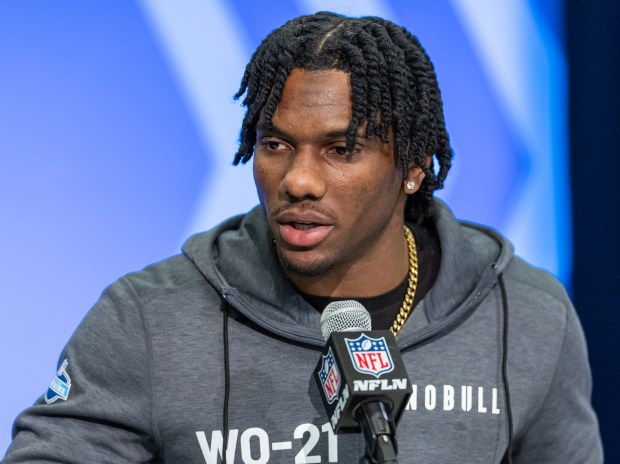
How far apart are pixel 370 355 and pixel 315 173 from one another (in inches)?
19.1

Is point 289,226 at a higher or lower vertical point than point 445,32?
lower

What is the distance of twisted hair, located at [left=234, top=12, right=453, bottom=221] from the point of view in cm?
148

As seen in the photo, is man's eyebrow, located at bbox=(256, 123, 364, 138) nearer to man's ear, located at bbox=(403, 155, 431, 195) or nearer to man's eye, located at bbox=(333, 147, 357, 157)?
man's eye, located at bbox=(333, 147, 357, 157)

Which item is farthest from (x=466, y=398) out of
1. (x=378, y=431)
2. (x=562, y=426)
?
(x=378, y=431)

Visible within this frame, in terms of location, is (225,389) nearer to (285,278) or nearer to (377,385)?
(285,278)

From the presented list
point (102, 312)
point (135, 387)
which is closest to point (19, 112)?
point (102, 312)

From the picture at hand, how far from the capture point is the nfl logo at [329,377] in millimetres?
1028

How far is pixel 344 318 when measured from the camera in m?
1.14

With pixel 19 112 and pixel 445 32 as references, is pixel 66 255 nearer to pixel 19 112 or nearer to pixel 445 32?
pixel 19 112

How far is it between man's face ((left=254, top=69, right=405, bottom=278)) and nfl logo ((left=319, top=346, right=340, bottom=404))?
40 centimetres

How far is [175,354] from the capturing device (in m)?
1.52

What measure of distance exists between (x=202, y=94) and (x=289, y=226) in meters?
0.71

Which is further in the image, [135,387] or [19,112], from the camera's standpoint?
[19,112]

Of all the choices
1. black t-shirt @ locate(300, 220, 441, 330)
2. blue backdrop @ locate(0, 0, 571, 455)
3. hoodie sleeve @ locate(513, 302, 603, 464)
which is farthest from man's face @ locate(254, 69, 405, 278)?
blue backdrop @ locate(0, 0, 571, 455)
